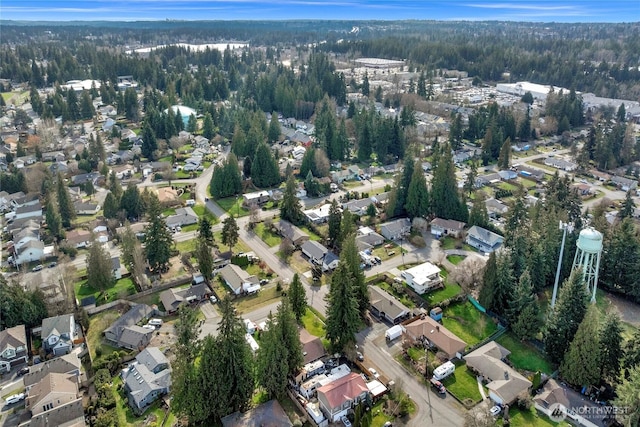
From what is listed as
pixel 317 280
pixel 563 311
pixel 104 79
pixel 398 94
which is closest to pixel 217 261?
pixel 317 280

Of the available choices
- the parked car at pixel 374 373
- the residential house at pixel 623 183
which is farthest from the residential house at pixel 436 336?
the residential house at pixel 623 183

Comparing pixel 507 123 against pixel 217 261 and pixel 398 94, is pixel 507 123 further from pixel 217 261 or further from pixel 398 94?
pixel 217 261

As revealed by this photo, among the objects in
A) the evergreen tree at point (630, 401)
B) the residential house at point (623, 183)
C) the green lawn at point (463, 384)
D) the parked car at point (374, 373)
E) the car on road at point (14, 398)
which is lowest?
the car on road at point (14, 398)

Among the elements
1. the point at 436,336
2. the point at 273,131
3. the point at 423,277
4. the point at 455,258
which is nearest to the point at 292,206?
the point at 423,277

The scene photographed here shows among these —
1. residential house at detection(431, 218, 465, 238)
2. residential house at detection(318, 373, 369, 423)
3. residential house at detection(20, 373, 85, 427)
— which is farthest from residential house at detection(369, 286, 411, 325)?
residential house at detection(20, 373, 85, 427)

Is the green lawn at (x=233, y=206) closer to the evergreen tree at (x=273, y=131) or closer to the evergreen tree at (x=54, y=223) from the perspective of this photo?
the evergreen tree at (x=54, y=223)

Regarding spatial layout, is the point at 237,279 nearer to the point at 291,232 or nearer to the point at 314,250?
the point at 314,250
